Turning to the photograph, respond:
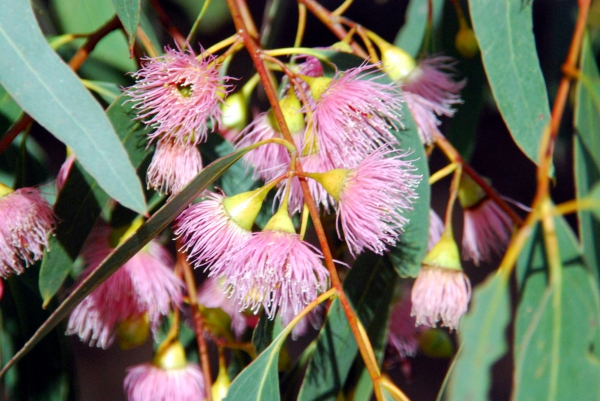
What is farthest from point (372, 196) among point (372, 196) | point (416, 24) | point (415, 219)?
point (416, 24)

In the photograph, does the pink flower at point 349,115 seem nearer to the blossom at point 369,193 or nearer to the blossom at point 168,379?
the blossom at point 369,193

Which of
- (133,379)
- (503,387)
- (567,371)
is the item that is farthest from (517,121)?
(503,387)

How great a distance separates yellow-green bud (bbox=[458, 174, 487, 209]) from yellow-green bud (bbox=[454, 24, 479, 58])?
205 millimetres

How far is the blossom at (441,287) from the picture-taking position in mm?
690

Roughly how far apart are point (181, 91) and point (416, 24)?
18.2 inches

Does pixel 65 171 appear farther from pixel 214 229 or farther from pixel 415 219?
pixel 415 219

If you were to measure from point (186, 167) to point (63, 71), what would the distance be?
155 mm

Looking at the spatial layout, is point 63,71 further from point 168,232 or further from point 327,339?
point 327,339

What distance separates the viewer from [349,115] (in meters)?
0.60

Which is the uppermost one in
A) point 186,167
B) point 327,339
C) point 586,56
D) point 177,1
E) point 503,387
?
point 177,1

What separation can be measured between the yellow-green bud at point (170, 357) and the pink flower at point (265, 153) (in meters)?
0.26

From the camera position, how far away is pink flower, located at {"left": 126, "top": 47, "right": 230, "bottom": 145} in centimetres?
59

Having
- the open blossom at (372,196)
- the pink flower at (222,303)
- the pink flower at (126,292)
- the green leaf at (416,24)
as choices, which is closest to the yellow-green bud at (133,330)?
the pink flower at (126,292)

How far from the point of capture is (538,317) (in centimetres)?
49
